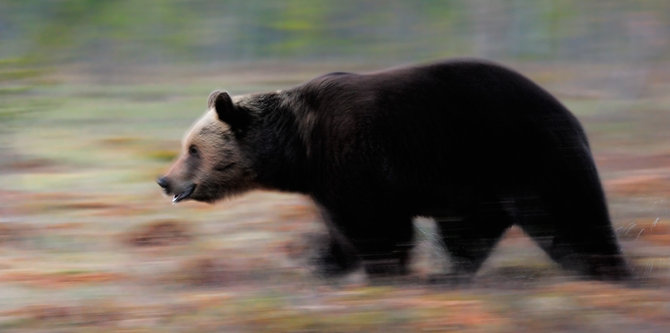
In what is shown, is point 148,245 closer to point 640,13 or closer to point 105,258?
point 105,258

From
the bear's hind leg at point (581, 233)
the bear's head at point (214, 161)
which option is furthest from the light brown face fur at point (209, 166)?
the bear's hind leg at point (581, 233)

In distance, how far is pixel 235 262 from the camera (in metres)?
8.21

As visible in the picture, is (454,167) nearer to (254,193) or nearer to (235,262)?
(235,262)

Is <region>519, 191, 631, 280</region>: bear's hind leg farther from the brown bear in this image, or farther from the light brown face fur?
the light brown face fur

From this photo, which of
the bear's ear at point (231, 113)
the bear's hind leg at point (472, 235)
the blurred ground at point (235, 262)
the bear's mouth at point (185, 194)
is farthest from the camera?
the bear's mouth at point (185, 194)

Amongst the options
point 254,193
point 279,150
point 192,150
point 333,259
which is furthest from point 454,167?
point 254,193

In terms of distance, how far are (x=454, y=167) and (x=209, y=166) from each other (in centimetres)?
191

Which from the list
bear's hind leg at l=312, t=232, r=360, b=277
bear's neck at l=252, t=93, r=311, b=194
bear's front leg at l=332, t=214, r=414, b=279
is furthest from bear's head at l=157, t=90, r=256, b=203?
bear's front leg at l=332, t=214, r=414, b=279

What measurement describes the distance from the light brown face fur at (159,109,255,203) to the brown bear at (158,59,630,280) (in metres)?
0.62

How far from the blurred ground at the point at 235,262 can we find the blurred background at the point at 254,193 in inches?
0.9

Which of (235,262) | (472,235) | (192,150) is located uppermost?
(192,150)

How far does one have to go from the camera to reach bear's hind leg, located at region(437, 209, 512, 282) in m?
7.48

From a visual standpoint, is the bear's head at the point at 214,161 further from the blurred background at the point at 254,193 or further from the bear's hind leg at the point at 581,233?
the bear's hind leg at the point at 581,233

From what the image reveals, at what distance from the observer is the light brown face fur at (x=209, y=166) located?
8062mm
